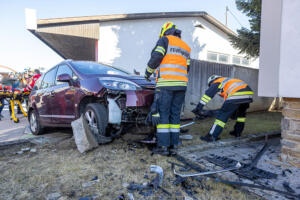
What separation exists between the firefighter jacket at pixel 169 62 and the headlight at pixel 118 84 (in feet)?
1.00

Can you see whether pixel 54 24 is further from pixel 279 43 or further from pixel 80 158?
pixel 279 43

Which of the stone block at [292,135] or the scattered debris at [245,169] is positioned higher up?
the stone block at [292,135]

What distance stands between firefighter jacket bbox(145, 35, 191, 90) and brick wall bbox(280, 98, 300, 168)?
139 centimetres

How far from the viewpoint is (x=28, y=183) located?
2.03 metres

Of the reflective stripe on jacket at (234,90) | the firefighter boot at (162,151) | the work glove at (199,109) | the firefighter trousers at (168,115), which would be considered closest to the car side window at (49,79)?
the firefighter trousers at (168,115)

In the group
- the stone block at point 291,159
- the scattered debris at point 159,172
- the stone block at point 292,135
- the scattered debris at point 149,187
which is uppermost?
the stone block at point 292,135

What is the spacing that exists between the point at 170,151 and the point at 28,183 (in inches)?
73.2

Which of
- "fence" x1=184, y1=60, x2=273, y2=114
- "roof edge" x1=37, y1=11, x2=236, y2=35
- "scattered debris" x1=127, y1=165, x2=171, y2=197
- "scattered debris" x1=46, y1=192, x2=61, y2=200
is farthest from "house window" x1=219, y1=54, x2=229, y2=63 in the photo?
"scattered debris" x1=46, y1=192, x2=61, y2=200

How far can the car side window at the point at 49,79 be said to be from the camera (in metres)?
4.24

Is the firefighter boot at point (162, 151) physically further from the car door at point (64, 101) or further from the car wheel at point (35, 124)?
the car wheel at point (35, 124)

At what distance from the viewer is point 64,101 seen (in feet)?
11.9

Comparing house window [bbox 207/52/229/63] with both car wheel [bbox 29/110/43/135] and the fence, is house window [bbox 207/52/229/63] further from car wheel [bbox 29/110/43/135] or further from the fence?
car wheel [bbox 29/110/43/135]

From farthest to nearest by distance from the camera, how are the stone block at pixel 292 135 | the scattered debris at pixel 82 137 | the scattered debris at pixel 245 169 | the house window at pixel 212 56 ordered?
the house window at pixel 212 56 < the scattered debris at pixel 82 137 < the stone block at pixel 292 135 < the scattered debris at pixel 245 169

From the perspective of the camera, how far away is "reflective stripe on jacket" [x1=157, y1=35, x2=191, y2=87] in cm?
282
